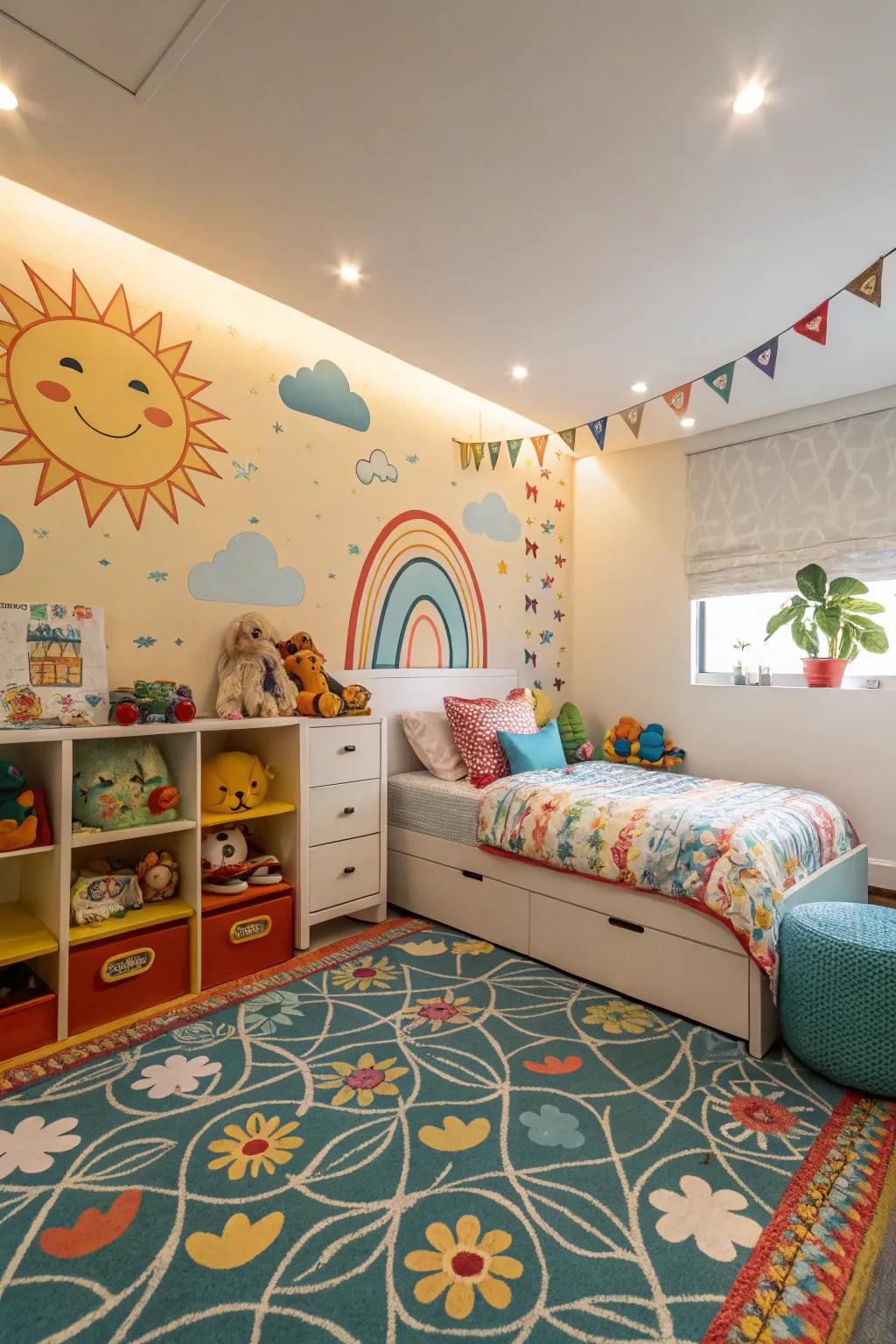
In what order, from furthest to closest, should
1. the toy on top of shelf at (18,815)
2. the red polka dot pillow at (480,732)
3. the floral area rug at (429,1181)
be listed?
the red polka dot pillow at (480,732) < the toy on top of shelf at (18,815) < the floral area rug at (429,1181)

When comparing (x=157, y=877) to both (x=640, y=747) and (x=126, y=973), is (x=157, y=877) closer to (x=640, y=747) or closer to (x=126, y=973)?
(x=126, y=973)

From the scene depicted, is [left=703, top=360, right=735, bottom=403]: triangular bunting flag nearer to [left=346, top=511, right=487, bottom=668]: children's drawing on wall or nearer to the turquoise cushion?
[left=346, top=511, right=487, bottom=668]: children's drawing on wall

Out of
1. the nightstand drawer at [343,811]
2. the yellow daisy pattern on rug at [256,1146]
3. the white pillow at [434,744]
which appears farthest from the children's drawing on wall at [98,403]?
the yellow daisy pattern on rug at [256,1146]

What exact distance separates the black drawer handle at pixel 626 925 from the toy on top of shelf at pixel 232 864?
4.17ft

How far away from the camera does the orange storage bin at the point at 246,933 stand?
252cm

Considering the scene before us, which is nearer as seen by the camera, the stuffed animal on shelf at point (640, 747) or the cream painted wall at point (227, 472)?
the cream painted wall at point (227, 472)

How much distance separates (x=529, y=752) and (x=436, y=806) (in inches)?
20.2

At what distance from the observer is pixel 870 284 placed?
8.07ft

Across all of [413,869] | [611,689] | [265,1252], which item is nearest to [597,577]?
[611,689]

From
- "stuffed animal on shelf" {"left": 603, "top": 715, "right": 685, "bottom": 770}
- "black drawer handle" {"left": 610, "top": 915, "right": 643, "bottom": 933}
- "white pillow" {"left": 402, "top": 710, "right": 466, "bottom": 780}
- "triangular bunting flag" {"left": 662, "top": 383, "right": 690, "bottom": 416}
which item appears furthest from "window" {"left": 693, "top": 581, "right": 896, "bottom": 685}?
"black drawer handle" {"left": 610, "top": 915, "right": 643, "bottom": 933}

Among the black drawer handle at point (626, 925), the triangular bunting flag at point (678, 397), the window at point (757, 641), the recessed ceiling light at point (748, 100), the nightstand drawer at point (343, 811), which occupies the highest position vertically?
the recessed ceiling light at point (748, 100)

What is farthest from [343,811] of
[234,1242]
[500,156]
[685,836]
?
[500,156]

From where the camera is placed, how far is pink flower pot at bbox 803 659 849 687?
3609 millimetres

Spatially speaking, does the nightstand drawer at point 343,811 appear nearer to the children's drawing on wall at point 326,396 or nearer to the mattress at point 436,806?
the mattress at point 436,806
